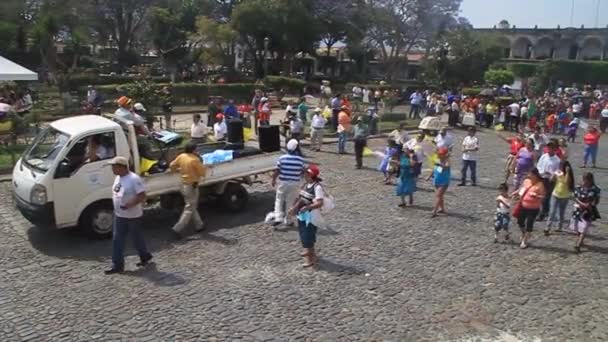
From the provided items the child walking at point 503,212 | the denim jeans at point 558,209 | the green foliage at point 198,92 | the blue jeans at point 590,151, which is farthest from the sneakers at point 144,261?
the green foliage at point 198,92

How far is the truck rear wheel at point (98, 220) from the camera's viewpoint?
9.22 m

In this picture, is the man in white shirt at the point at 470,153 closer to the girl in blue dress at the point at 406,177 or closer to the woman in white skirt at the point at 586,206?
the girl in blue dress at the point at 406,177

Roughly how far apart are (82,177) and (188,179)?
1573 mm

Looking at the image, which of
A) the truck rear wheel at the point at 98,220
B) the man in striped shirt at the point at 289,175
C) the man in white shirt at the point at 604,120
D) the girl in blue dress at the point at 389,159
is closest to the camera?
the truck rear wheel at the point at 98,220

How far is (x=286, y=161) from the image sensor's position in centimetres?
989

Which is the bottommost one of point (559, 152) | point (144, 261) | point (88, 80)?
point (144, 261)

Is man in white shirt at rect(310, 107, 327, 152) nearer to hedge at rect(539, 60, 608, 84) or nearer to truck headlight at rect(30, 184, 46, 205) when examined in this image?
truck headlight at rect(30, 184, 46, 205)

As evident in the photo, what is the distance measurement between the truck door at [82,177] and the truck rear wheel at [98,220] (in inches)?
4.8

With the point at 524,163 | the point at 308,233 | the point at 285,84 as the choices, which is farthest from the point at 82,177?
the point at 285,84

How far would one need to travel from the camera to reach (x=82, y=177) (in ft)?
29.7

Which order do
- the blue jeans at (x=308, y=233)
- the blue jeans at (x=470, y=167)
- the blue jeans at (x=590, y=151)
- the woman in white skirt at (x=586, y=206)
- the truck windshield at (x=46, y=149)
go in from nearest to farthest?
the blue jeans at (x=308, y=233) < the truck windshield at (x=46, y=149) < the woman in white skirt at (x=586, y=206) < the blue jeans at (x=470, y=167) < the blue jeans at (x=590, y=151)

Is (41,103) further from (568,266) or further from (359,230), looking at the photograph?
(568,266)

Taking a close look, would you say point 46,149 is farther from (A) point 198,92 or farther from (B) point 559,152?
(A) point 198,92

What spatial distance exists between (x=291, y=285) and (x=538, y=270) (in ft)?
11.9
